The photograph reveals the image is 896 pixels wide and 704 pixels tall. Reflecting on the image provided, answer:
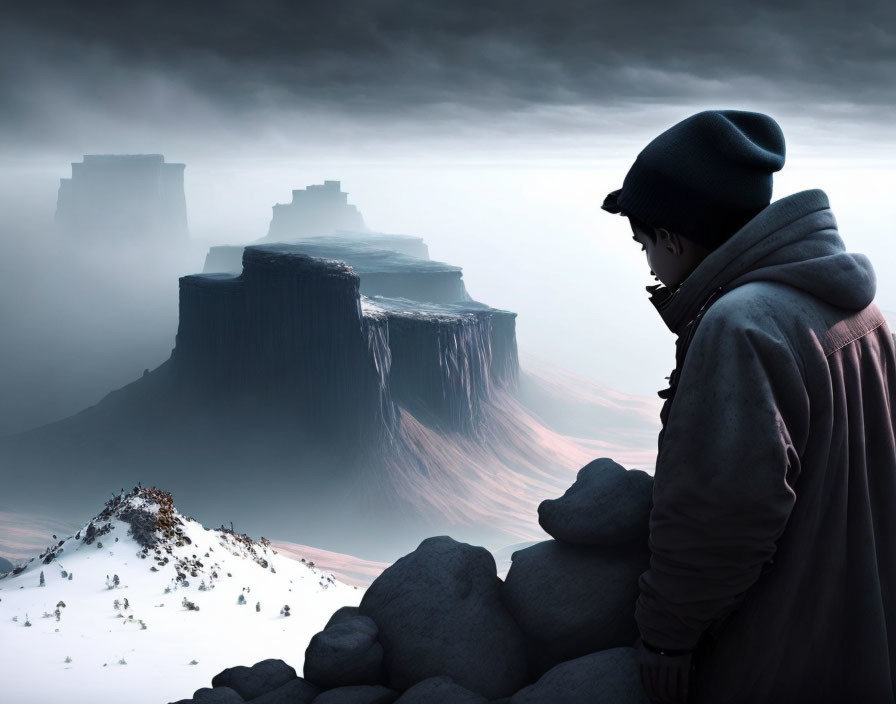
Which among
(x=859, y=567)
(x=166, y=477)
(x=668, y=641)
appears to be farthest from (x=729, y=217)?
(x=166, y=477)

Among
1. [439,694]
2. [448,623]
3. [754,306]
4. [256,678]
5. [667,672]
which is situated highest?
[754,306]

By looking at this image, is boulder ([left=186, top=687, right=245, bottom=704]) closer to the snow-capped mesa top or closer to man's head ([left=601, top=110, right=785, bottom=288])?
man's head ([left=601, top=110, right=785, bottom=288])

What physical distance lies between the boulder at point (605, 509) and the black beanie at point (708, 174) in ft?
4.95

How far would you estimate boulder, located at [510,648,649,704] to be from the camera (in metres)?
3.56

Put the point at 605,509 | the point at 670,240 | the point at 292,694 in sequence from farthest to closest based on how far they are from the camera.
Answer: the point at 292,694 < the point at 605,509 < the point at 670,240

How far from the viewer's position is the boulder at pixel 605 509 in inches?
163

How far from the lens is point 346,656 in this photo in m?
4.36

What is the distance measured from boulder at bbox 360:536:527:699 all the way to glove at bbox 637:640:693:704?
153 cm

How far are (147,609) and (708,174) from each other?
1250 cm

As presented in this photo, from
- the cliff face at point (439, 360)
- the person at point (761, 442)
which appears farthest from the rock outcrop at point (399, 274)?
the person at point (761, 442)

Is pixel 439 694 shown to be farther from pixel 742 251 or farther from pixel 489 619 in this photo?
pixel 742 251

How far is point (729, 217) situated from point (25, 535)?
134 feet

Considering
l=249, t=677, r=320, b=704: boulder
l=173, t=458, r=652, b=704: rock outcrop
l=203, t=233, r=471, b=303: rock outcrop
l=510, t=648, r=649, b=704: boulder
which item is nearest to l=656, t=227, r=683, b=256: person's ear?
l=173, t=458, r=652, b=704: rock outcrop

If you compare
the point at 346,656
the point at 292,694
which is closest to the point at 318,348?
the point at 292,694
